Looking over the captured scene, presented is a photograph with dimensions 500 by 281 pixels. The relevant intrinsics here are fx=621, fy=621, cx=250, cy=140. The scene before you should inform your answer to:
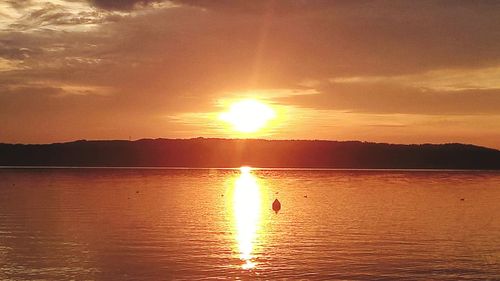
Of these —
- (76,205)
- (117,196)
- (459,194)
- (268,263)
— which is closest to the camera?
(268,263)

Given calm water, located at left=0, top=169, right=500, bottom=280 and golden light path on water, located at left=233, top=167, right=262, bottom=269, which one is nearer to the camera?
calm water, located at left=0, top=169, right=500, bottom=280

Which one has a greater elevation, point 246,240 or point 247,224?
point 247,224

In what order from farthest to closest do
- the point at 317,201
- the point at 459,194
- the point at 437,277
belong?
1. the point at 459,194
2. the point at 317,201
3. the point at 437,277

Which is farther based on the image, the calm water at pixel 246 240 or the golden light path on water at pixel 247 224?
the golden light path on water at pixel 247 224

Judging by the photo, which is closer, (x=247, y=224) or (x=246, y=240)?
(x=246, y=240)

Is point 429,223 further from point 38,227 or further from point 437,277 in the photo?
point 38,227

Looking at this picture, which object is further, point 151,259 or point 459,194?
point 459,194

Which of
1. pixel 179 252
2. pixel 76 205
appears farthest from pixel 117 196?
pixel 179 252

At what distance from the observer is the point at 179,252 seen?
37688mm

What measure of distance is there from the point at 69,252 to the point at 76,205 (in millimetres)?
36400

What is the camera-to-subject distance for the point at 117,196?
89875 millimetres

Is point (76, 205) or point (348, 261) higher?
point (76, 205)

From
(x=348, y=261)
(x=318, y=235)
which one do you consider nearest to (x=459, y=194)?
(x=318, y=235)

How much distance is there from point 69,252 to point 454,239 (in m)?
27.3
